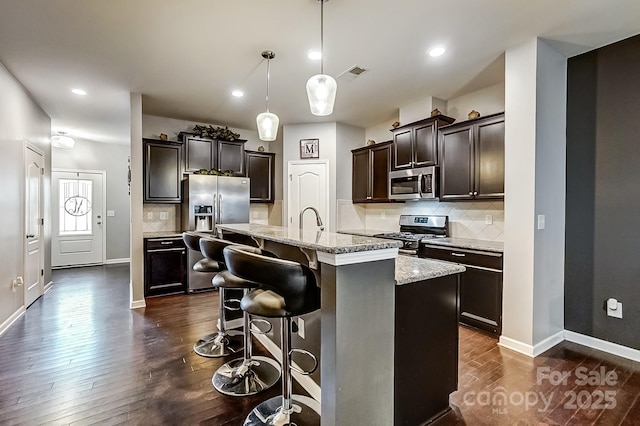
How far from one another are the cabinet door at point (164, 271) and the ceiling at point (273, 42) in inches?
85.8

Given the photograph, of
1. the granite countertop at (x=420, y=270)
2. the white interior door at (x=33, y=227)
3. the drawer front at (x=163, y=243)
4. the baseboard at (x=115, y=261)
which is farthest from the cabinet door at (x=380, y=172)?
the baseboard at (x=115, y=261)

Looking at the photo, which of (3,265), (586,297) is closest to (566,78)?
(586,297)

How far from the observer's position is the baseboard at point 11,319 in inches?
126

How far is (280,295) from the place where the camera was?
5.17ft

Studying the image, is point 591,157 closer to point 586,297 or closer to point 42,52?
point 586,297

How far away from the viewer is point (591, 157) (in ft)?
9.46

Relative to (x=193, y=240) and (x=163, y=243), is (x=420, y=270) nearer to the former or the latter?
(x=193, y=240)

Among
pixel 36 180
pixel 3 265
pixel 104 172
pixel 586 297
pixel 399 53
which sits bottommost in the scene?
pixel 586 297

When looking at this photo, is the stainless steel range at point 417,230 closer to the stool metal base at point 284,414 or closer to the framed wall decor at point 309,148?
the framed wall decor at point 309,148

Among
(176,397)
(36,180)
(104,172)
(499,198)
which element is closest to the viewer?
(176,397)

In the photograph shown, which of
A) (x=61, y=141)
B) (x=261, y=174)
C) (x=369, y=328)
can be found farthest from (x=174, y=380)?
(x=61, y=141)

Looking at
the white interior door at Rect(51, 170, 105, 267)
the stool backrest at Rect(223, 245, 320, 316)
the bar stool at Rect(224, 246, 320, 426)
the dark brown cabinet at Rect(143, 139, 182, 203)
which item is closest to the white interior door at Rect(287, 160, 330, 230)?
the dark brown cabinet at Rect(143, 139, 182, 203)

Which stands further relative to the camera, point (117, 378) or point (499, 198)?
point (499, 198)

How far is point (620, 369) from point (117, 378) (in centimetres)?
390
